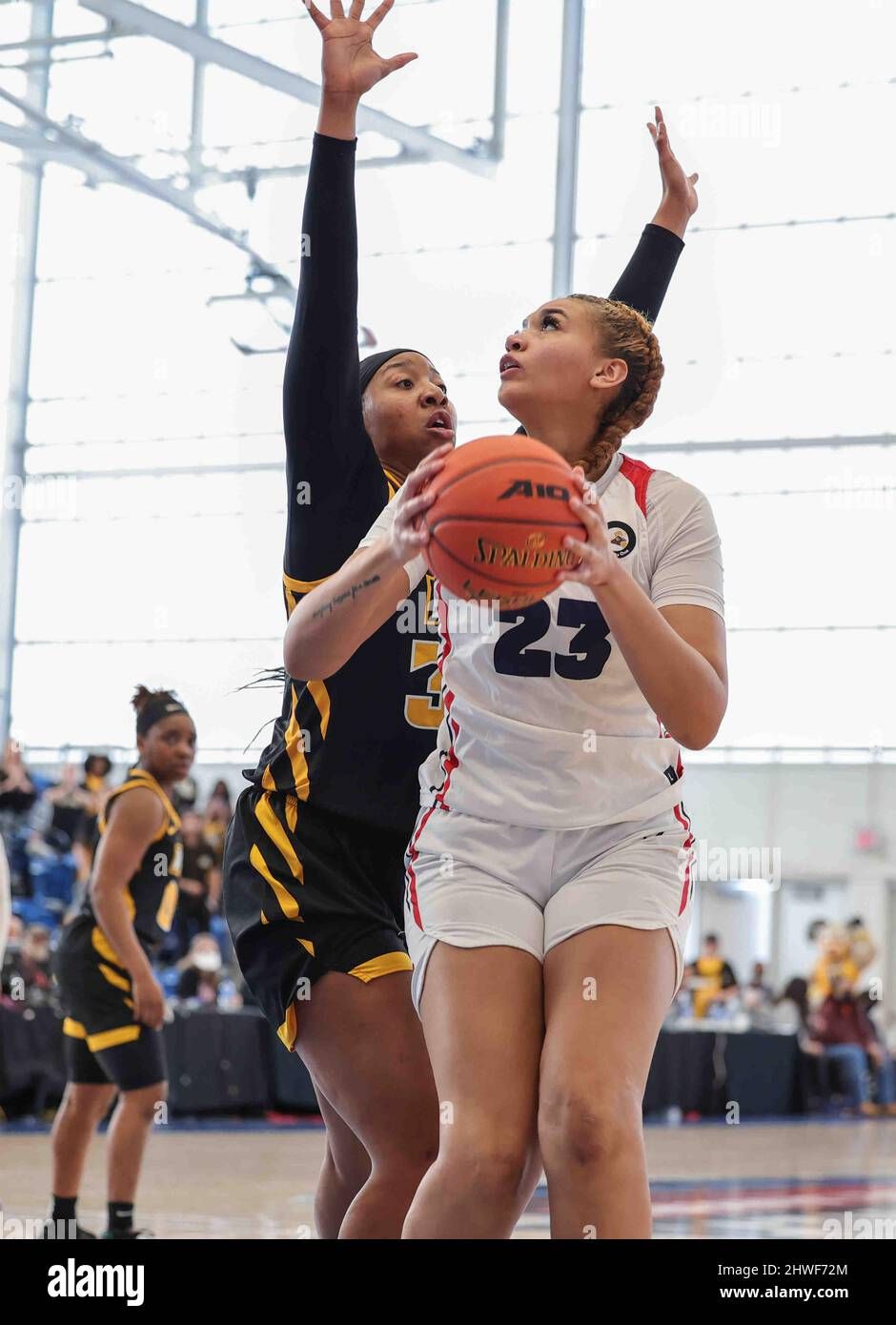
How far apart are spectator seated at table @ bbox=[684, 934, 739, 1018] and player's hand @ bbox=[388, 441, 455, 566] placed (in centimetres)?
1558

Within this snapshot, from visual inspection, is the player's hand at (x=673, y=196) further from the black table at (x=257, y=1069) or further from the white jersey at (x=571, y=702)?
the black table at (x=257, y=1069)

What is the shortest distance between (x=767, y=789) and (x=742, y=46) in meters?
9.44

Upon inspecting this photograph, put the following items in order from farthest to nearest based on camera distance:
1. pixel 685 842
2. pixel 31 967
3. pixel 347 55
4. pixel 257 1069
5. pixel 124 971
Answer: pixel 257 1069 → pixel 31 967 → pixel 124 971 → pixel 347 55 → pixel 685 842

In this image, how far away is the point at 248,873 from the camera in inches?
131

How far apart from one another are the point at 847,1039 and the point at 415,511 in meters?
16.3

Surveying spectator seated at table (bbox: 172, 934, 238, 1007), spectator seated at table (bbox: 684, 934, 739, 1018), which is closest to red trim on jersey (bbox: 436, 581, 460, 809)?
spectator seated at table (bbox: 172, 934, 238, 1007)

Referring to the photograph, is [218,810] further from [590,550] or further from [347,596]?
Result: [590,550]

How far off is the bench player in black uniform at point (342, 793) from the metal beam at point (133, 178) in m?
14.6

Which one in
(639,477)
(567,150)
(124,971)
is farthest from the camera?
(567,150)

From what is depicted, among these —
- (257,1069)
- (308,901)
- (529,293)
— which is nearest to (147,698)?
(308,901)

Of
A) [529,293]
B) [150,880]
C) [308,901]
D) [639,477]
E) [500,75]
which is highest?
[500,75]

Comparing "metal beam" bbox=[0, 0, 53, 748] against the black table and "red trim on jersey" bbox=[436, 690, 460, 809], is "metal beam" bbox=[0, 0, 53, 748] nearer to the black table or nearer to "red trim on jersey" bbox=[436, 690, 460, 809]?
the black table

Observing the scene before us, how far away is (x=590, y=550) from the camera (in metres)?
2.41

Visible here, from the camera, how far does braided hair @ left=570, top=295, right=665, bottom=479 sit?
9.84 feet
